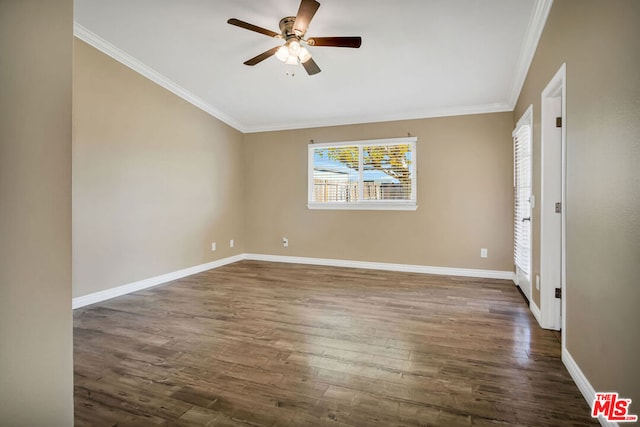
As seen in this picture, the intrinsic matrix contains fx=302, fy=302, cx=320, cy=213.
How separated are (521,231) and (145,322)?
13.7 ft

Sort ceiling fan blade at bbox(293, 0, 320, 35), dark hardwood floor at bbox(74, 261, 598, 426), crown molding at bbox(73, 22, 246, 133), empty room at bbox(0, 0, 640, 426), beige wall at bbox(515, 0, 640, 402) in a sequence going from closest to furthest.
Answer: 1. empty room at bbox(0, 0, 640, 426)
2. beige wall at bbox(515, 0, 640, 402)
3. dark hardwood floor at bbox(74, 261, 598, 426)
4. ceiling fan blade at bbox(293, 0, 320, 35)
5. crown molding at bbox(73, 22, 246, 133)

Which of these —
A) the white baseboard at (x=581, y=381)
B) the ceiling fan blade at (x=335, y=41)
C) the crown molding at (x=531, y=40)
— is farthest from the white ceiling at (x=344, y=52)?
the white baseboard at (x=581, y=381)

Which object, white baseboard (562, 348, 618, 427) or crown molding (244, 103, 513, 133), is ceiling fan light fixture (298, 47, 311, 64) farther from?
white baseboard (562, 348, 618, 427)

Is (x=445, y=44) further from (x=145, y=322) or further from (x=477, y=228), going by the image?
(x=145, y=322)

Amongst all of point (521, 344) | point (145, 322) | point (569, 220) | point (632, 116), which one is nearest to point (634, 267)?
point (632, 116)

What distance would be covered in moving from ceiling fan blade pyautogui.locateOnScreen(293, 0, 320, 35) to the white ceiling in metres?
0.22

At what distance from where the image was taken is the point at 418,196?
4824 mm

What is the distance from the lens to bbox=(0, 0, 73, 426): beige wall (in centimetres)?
95

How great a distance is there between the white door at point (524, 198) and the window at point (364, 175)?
4.72 ft

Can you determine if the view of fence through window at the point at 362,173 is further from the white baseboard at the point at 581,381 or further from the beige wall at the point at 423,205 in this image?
the white baseboard at the point at 581,381

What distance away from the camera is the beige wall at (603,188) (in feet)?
4.09

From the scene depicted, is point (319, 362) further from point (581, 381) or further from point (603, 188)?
point (603, 188)

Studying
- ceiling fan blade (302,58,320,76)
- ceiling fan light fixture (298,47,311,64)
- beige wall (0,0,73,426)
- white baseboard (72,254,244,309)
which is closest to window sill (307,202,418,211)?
white baseboard (72,254,244,309)

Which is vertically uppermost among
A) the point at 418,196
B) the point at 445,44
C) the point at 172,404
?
the point at 445,44
